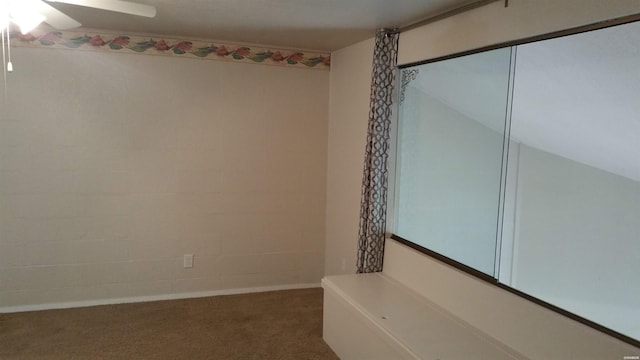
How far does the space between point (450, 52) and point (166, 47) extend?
248cm

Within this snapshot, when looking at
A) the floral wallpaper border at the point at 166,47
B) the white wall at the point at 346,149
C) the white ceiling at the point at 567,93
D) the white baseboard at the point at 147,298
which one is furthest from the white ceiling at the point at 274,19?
the white baseboard at the point at 147,298

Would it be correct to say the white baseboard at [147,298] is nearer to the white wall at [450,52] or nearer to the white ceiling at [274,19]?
the white wall at [450,52]

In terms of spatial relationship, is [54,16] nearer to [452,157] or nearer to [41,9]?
[41,9]

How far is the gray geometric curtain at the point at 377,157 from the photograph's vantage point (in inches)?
138

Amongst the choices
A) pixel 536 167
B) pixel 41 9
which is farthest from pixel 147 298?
pixel 536 167

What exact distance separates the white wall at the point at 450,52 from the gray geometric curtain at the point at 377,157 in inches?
4.4

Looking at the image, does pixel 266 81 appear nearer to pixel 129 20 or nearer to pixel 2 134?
pixel 129 20

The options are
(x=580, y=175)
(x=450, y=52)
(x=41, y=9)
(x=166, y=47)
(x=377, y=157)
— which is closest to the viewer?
(x=41, y=9)

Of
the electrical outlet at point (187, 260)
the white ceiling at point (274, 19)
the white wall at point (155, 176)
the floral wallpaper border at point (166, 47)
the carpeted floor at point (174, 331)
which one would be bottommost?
the carpeted floor at point (174, 331)

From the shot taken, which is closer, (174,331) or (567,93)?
(567,93)

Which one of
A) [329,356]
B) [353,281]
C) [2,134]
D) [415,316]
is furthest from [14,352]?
[415,316]

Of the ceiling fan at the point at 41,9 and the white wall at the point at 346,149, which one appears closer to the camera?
the ceiling fan at the point at 41,9

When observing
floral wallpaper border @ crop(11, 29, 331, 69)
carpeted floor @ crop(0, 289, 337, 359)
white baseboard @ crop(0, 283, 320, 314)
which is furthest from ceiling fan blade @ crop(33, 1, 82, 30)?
white baseboard @ crop(0, 283, 320, 314)

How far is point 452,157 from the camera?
11.6ft
